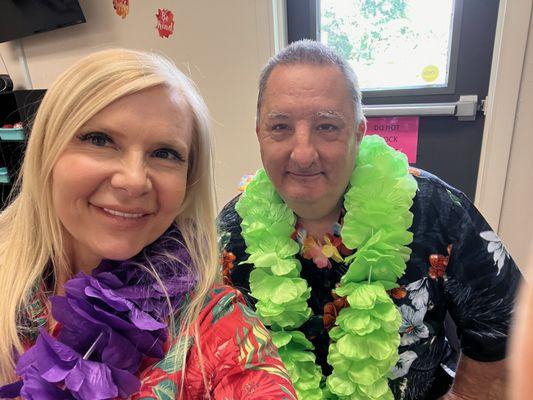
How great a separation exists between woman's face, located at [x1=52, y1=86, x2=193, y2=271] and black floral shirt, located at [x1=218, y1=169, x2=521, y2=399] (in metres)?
0.55

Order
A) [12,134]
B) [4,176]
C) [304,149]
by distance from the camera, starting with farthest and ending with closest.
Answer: [4,176] < [12,134] < [304,149]

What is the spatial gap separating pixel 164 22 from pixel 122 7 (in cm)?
30

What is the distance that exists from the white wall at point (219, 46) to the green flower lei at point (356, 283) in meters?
0.99

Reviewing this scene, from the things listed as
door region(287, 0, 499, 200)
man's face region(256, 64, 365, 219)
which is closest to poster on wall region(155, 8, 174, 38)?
door region(287, 0, 499, 200)

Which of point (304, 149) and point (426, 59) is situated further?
point (426, 59)

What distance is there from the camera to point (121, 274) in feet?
2.48

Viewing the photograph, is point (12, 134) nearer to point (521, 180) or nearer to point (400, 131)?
point (400, 131)

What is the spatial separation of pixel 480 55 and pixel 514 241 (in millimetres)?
787

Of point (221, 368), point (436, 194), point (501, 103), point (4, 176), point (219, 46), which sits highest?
point (219, 46)

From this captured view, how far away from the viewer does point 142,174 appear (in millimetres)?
703

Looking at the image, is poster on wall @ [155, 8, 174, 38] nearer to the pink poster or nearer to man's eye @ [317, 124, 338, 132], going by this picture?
the pink poster

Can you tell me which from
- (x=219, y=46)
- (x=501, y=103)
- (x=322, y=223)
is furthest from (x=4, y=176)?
(x=501, y=103)

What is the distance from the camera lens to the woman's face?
70cm

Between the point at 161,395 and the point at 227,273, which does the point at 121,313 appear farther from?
the point at 227,273
